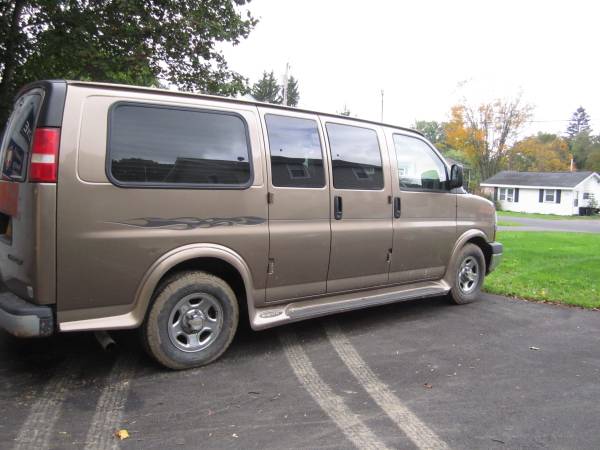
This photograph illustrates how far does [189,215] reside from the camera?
4.06 meters

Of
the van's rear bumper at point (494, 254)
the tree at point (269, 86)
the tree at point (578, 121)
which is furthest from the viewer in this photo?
the tree at point (578, 121)

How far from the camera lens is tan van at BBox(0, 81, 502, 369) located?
357cm

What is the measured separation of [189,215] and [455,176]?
3519mm

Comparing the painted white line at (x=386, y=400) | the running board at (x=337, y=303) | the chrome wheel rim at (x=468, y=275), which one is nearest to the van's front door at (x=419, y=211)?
the running board at (x=337, y=303)

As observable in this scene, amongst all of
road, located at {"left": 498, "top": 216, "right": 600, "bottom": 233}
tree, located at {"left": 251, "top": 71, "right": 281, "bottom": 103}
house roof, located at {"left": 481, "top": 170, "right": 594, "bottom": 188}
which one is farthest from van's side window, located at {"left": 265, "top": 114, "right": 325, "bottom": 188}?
tree, located at {"left": 251, "top": 71, "right": 281, "bottom": 103}

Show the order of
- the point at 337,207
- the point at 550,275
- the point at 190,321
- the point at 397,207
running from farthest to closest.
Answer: the point at 550,275, the point at 397,207, the point at 337,207, the point at 190,321

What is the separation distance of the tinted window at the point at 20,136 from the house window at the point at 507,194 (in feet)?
164

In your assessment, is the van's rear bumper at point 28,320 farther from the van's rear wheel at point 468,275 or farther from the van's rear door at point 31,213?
the van's rear wheel at point 468,275

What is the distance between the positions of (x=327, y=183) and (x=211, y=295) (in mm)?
1566

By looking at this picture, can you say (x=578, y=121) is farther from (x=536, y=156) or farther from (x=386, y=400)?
(x=386, y=400)

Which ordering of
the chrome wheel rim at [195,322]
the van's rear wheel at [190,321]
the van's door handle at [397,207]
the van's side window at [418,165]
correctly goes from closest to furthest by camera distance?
the van's rear wheel at [190,321]
the chrome wheel rim at [195,322]
the van's door handle at [397,207]
the van's side window at [418,165]

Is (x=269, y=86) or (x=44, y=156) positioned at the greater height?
(x=269, y=86)

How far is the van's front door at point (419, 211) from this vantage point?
222 inches

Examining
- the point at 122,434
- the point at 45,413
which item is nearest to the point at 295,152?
the point at 122,434
